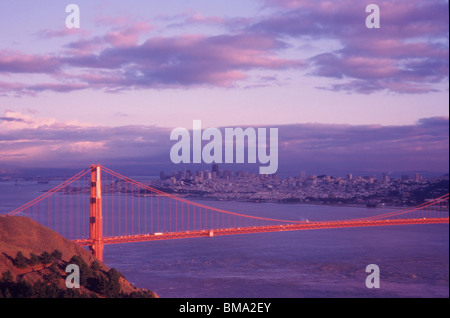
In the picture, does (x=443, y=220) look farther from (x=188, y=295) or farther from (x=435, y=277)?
(x=188, y=295)

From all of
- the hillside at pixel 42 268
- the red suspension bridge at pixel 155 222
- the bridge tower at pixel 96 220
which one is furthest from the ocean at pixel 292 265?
the hillside at pixel 42 268

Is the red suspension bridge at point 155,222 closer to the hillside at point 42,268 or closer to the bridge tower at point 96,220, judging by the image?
the bridge tower at point 96,220

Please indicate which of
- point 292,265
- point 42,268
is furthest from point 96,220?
point 292,265

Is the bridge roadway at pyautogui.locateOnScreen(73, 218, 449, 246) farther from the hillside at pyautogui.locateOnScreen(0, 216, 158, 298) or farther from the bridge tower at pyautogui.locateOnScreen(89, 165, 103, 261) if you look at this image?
the hillside at pyautogui.locateOnScreen(0, 216, 158, 298)

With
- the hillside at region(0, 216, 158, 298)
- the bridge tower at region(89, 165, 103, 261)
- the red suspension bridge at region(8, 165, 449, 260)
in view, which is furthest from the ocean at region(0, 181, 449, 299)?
the hillside at region(0, 216, 158, 298)
